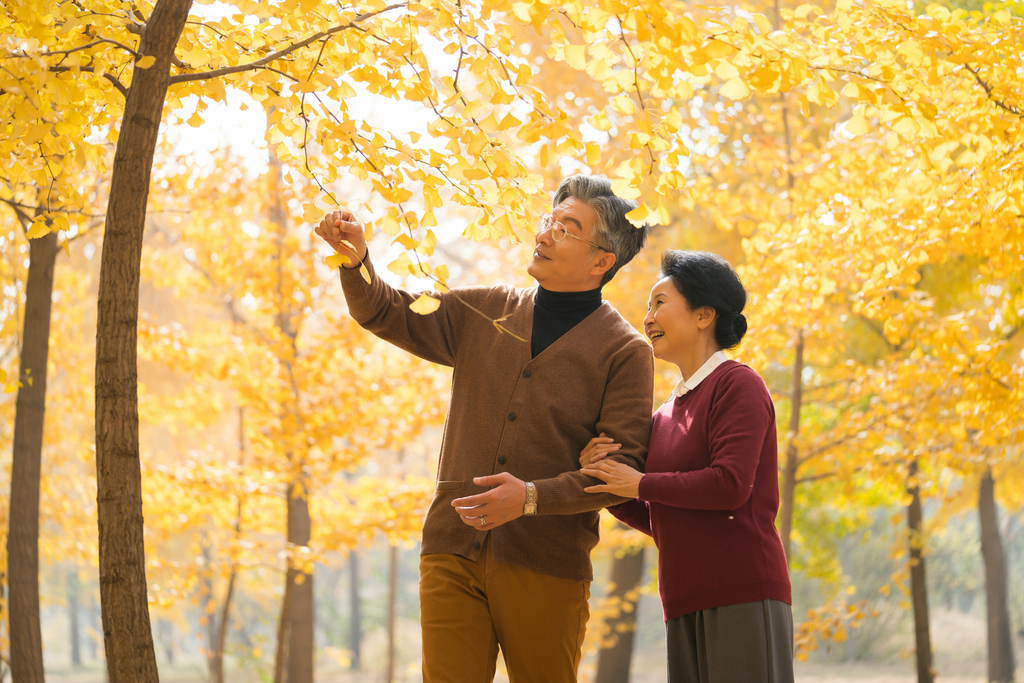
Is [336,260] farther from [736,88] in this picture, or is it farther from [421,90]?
[736,88]

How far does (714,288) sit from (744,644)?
96 cm

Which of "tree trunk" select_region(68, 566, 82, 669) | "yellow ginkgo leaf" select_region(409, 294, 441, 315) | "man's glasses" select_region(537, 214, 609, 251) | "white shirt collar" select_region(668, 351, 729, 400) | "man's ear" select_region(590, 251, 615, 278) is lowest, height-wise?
"tree trunk" select_region(68, 566, 82, 669)

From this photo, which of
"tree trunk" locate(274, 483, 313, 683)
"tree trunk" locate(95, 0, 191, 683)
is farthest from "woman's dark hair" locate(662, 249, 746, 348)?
"tree trunk" locate(274, 483, 313, 683)

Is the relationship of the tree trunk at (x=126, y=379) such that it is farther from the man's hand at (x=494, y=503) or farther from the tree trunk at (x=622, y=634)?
the tree trunk at (x=622, y=634)

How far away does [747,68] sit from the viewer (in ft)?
6.23

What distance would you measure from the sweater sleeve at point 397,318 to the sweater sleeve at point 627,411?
0.52 m

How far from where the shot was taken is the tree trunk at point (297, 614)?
6.09 metres

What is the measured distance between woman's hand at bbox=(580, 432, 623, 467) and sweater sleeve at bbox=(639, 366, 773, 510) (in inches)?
5.1

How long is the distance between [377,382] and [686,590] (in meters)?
4.02

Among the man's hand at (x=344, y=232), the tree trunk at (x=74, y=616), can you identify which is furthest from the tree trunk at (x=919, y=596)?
the tree trunk at (x=74, y=616)

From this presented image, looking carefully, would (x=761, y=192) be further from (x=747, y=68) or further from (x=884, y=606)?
Answer: (x=884, y=606)

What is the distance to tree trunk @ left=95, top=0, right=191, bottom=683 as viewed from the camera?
1799 mm

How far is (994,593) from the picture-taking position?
9461mm

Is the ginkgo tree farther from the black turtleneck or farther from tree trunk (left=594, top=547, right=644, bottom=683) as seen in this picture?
tree trunk (left=594, top=547, right=644, bottom=683)
